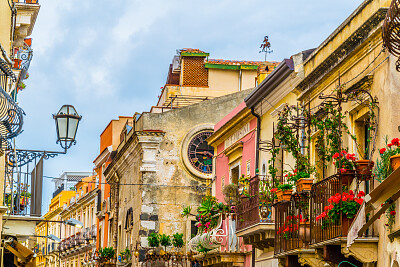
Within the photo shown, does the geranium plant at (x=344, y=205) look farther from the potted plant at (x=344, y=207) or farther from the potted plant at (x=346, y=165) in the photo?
the potted plant at (x=346, y=165)

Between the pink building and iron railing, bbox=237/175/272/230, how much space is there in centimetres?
50

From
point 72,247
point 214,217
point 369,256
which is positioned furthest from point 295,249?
point 72,247

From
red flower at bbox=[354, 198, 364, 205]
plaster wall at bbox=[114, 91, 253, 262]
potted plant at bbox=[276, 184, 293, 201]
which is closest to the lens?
red flower at bbox=[354, 198, 364, 205]

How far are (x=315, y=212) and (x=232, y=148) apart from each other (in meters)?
8.92

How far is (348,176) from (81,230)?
36.0 metres

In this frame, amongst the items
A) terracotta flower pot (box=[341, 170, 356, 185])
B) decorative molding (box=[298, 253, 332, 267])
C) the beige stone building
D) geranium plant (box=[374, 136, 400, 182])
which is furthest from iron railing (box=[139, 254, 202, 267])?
geranium plant (box=[374, 136, 400, 182])

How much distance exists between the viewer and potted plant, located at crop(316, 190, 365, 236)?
12.1 meters

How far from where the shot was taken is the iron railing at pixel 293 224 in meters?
14.4

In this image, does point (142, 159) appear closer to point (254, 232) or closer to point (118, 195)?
point (118, 195)

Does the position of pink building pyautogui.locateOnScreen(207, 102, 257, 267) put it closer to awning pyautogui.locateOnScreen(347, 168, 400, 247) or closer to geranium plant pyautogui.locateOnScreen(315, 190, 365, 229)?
geranium plant pyautogui.locateOnScreen(315, 190, 365, 229)

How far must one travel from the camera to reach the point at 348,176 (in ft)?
40.9

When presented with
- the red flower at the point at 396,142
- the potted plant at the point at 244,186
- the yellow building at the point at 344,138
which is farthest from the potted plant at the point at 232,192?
the red flower at the point at 396,142

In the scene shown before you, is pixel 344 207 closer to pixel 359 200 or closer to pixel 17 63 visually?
pixel 359 200

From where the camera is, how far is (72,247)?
160 ft
